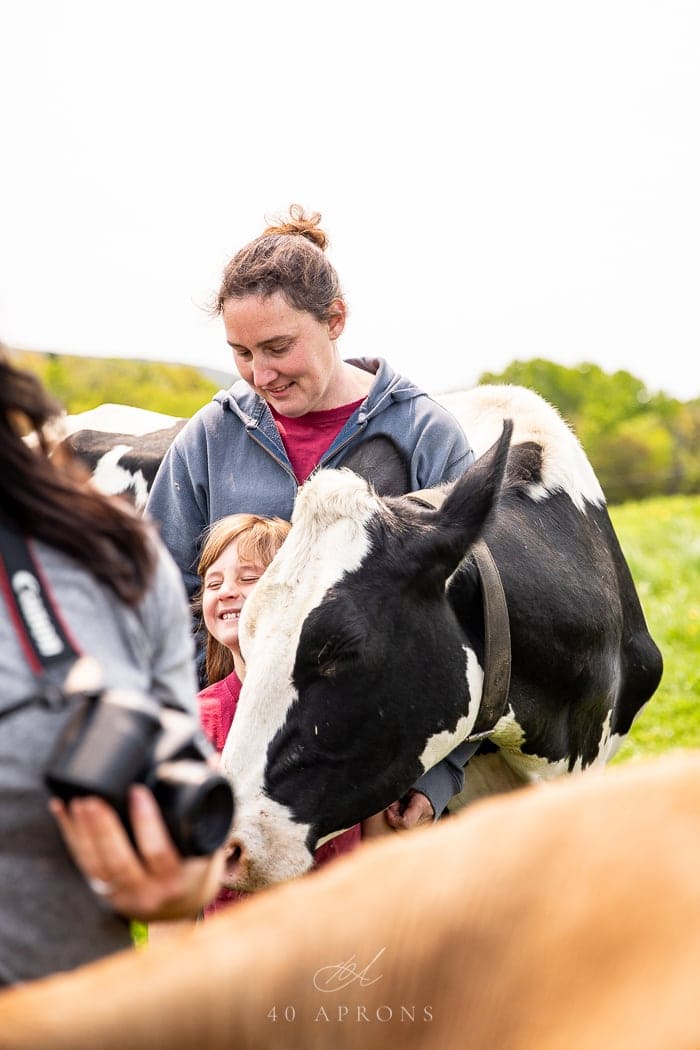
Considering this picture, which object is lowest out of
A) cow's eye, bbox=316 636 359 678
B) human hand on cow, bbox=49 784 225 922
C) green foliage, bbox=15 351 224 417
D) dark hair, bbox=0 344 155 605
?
green foliage, bbox=15 351 224 417

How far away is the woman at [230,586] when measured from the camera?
11.4 feet

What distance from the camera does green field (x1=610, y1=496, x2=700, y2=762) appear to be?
294 inches

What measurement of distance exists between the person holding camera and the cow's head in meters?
1.46

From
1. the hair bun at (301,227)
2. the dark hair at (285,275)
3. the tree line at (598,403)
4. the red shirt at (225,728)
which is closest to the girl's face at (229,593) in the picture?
the red shirt at (225,728)

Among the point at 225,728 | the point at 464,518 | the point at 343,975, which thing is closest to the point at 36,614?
the point at 343,975

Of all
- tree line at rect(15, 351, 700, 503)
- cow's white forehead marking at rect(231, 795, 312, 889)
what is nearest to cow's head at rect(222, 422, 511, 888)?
cow's white forehead marking at rect(231, 795, 312, 889)

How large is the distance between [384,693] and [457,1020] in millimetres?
1986

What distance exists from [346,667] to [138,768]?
5.64ft

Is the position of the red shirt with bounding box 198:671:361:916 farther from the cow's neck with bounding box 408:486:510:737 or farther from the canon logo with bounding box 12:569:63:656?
the canon logo with bounding box 12:569:63:656

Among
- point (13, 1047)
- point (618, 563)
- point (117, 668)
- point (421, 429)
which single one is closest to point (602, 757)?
point (618, 563)

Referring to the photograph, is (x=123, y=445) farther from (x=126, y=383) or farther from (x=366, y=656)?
(x=126, y=383)

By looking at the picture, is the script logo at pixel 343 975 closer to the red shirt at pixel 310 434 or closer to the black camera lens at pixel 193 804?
the black camera lens at pixel 193 804

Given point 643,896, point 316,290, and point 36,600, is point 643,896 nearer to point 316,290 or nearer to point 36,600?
point 36,600

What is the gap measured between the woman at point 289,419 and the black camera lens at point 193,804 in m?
2.08
